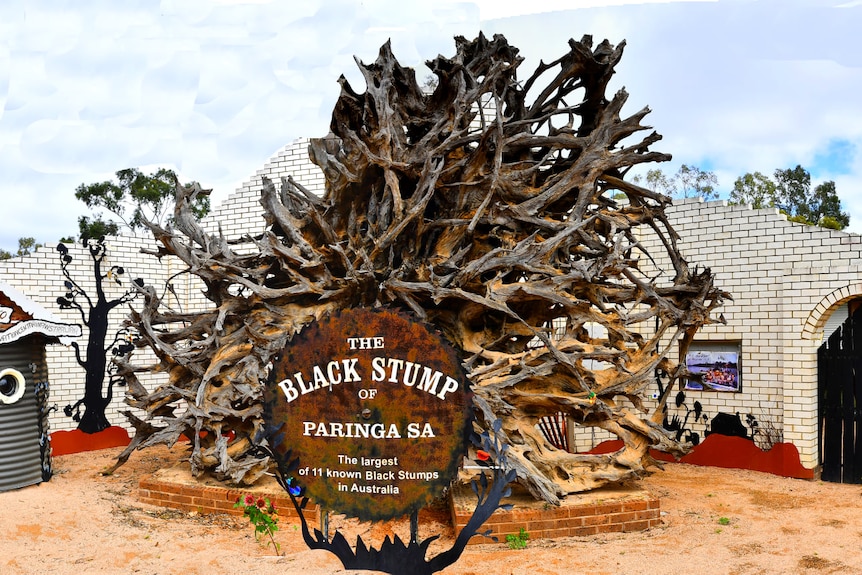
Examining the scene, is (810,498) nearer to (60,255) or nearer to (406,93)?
(406,93)

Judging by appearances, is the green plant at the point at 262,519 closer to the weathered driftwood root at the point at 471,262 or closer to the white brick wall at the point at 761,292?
the weathered driftwood root at the point at 471,262

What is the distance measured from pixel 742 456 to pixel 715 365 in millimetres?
1542

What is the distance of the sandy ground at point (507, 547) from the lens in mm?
6828

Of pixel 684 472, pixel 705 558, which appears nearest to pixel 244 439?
pixel 705 558

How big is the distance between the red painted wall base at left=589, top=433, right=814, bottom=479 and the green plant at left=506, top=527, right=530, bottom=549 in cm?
505

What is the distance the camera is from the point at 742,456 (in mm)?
11703

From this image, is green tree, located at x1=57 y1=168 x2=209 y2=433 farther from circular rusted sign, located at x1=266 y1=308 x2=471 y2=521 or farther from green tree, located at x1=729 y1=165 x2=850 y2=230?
green tree, located at x1=729 y1=165 x2=850 y2=230

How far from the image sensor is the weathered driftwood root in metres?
8.70

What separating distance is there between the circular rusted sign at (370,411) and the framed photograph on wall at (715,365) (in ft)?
27.6

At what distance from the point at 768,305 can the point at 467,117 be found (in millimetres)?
6000

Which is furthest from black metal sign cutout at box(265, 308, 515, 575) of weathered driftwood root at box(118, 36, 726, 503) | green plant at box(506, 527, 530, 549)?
weathered driftwood root at box(118, 36, 726, 503)

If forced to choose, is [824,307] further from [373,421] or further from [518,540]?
[373,421]

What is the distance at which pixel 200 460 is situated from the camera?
359 inches

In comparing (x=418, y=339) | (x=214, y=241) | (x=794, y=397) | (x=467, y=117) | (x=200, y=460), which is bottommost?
(x=200, y=460)
